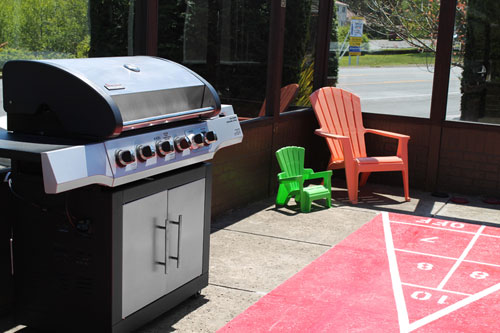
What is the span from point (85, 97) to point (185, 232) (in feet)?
3.36

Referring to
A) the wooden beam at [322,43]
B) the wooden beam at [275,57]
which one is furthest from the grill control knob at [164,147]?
the wooden beam at [322,43]

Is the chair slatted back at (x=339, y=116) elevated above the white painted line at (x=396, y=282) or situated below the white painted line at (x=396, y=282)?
above

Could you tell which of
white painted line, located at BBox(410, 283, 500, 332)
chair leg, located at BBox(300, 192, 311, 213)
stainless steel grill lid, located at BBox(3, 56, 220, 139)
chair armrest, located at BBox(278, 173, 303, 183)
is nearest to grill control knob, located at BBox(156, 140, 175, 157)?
stainless steel grill lid, located at BBox(3, 56, 220, 139)

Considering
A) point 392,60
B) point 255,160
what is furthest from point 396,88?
point 255,160

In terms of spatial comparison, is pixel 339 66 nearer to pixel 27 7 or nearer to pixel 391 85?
pixel 391 85

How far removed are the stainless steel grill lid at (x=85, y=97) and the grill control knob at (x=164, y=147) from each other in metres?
0.11

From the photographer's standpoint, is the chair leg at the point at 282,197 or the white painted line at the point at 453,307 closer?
the white painted line at the point at 453,307

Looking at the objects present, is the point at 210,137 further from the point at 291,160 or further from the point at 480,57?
the point at 480,57

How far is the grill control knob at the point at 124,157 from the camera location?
2.99 meters

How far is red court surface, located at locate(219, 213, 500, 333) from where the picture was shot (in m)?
3.73

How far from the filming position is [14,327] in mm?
3477

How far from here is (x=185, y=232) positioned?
366 centimetres

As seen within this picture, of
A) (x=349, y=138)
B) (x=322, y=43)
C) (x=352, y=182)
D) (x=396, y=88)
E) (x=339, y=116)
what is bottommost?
(x=352, y=182)

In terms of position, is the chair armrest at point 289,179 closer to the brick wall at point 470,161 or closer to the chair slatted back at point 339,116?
the chair slatted back at point 339,116
